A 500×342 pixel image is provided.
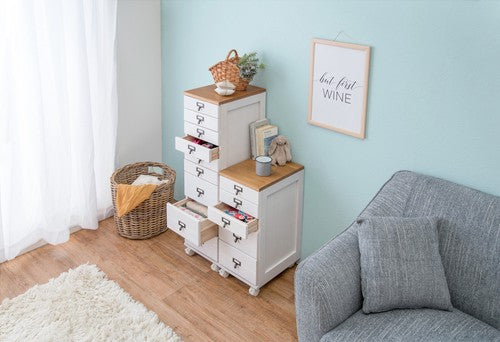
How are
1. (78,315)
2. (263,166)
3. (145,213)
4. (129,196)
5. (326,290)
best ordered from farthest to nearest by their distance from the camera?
(145,213)
(129,196)
(263,166)
(78,315)
(326,290)

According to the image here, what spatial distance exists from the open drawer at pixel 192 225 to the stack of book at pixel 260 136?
44 centimetres

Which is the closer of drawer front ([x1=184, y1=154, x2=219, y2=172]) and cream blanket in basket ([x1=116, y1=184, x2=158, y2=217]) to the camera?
drawer front ([x1=184, y1=154, x2=219, y2=172])

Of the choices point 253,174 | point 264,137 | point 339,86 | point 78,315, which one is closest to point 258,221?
point 253,174

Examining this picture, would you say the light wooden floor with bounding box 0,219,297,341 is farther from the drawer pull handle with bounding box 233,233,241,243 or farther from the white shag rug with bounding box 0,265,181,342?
the drawer pull handle with bounding box 233,233,241,243

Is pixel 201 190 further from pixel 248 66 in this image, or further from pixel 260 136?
pixel 248 66

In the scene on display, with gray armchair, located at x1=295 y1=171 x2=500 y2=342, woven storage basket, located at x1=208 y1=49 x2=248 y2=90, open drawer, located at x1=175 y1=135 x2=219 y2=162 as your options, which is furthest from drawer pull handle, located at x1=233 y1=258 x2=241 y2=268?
woven storage basket, located at x1=208 y1=49 x2=248 y2=90

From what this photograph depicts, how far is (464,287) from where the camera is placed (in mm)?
2250

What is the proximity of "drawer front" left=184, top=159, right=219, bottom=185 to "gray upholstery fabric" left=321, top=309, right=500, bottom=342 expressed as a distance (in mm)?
1118

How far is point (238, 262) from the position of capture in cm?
296

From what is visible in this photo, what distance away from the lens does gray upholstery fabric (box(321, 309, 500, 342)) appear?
205 centimetres

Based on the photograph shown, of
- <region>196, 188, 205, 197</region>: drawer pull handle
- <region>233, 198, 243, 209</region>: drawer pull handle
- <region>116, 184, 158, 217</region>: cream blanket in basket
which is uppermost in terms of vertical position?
<region>233, 198, 243, 209</region>: drawer pull handle

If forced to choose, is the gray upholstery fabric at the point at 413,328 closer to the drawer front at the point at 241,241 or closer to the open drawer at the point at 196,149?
the drawer front at the point at 241,241

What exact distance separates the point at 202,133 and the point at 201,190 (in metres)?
0.33

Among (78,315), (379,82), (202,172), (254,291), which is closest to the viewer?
(379,82)
